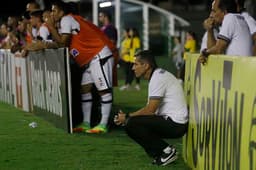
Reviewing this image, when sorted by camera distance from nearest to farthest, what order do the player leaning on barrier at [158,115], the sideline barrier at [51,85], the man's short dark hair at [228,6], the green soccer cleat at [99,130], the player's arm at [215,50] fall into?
the player's arm at [215,50], the man's short dark hair at [228,6], the player leaning on barrier at [158,115], the sideline barrier at [51,85], the green soccer cleat at [99,130]

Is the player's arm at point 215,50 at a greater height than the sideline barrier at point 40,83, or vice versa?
the player's arm at point 215,50

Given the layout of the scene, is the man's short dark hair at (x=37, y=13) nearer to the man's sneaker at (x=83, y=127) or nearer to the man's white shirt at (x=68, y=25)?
the man's white shirt at (x=68, y=25)

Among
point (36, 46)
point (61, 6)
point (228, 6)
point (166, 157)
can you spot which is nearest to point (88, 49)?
point (61, 6)

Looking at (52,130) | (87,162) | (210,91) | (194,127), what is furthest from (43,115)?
(210,91)

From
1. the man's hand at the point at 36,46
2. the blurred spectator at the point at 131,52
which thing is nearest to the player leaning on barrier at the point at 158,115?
the man's hand at the point at 36,46

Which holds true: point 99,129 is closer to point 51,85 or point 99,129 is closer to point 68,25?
point 51,85

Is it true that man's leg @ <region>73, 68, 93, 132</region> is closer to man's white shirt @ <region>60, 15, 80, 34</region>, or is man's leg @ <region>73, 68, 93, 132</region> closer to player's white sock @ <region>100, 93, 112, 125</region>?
player's white sock @ <region>100, 93, 112, 125</region>

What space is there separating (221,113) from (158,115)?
4.92 feet

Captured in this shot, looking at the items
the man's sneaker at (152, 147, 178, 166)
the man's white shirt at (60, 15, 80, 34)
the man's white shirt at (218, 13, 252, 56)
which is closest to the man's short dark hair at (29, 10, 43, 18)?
the man's white shirt at (60, 15, 80, 34)

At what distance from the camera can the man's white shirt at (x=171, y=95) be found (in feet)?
24.1

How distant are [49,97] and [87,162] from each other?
3640mm

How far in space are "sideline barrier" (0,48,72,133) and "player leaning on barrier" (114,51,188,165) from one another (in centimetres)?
260

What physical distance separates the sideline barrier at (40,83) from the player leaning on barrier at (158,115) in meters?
2.60

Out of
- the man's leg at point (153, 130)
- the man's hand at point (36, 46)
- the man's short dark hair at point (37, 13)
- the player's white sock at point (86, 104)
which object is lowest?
the player's white sock at point (86, 104)
